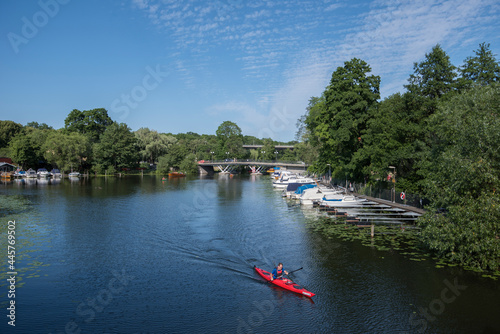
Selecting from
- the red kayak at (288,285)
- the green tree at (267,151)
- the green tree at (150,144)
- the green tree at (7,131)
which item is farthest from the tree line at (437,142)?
the green tree at (7,131)

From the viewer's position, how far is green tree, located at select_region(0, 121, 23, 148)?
399 ft

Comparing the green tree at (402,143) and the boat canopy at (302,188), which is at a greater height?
the green tree at (402,143)

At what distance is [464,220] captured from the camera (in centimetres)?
2191

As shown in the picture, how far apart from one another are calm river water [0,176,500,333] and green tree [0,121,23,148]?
106558 millimetres

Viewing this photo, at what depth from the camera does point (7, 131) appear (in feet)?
405

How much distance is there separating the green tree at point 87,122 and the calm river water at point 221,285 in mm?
103591

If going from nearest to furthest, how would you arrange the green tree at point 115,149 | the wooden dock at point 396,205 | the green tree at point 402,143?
the green tree at point 402,143 → the wooden dock at point 396,205 → the green tree at point 115,149

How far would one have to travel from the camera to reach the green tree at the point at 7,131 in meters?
122

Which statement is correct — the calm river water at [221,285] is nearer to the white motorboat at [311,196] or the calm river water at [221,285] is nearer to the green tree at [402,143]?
the green tree at [402,143]

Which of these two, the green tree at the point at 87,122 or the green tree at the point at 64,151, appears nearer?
the green tree at the point at 64,151

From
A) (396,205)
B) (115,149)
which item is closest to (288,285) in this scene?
(396,205)

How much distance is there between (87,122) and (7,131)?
2599 cm

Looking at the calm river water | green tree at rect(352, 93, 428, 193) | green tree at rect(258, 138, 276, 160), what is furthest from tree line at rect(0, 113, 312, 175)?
the calm river water

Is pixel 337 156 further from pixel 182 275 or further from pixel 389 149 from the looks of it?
pixel 182 275
